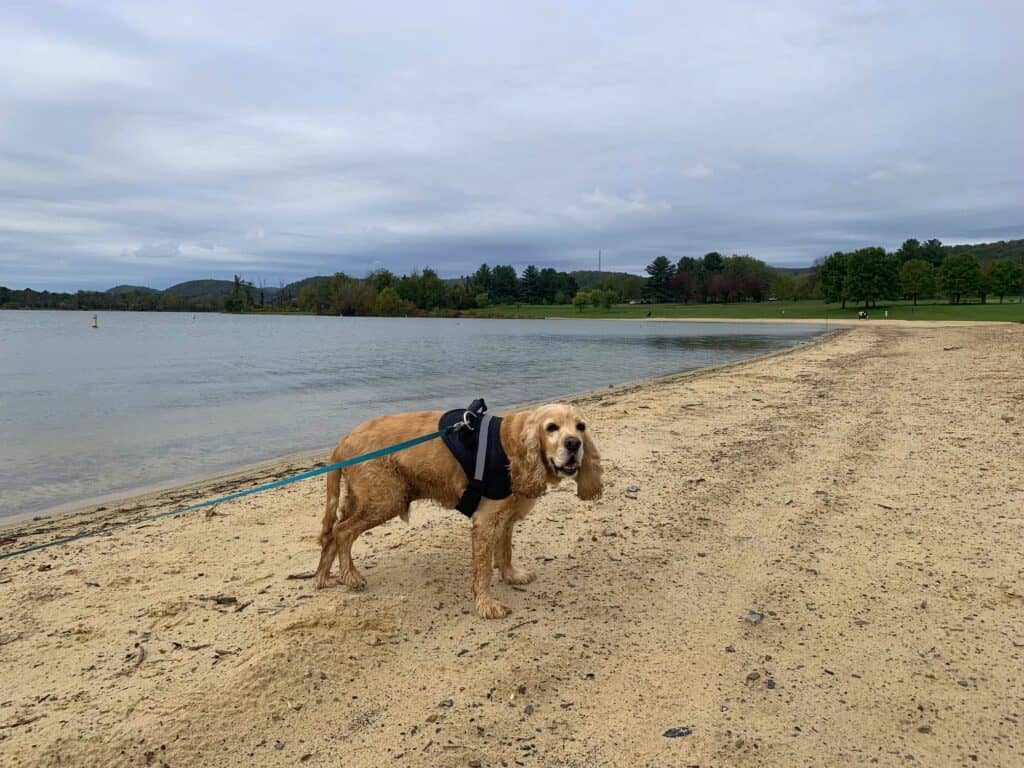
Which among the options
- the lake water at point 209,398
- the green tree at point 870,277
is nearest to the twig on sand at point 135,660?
the lake water at point 209,398

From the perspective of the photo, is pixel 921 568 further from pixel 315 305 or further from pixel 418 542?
pixel 315 305

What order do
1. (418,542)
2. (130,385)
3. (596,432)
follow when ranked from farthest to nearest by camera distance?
1. (130,385)
2. (596,432)
3. (418,542)

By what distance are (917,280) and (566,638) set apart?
119449 mm

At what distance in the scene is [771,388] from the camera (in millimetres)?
17047

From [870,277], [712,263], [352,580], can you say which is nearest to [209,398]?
[352,580]

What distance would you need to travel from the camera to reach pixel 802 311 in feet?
353

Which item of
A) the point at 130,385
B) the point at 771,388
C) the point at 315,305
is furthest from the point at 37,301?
the point at 771,388

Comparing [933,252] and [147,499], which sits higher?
[933,252]

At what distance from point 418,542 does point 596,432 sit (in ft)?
19.2

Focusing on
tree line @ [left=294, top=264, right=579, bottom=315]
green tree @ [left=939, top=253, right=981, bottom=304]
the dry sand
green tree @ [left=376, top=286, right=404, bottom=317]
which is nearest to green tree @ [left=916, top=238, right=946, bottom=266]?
green tree @ [left=939, top=253, right=981, bottom=304]

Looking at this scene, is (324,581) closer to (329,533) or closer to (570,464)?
(329,533)

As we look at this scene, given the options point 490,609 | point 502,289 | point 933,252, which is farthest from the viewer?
point 502,289

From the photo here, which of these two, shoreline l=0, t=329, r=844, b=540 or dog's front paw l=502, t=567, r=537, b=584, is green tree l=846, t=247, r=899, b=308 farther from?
dog's front paw l=502, t=567, r=537, b=584

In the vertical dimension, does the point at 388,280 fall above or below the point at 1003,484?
above
